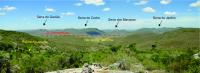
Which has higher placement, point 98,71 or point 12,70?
point 98,71

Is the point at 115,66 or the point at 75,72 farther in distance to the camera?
the point at 115,66

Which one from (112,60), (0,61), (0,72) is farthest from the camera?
(0,61)

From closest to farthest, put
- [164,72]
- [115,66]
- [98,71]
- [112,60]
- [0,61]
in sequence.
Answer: [98,71], [115,66], [164,72], [112,60], [0,61]

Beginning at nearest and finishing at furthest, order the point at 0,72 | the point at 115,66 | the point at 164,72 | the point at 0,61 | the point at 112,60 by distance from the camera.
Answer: the point at 115,66 < the point at 164,72 < the point at 112,60 < the point at 0,72 < the point at 0,61

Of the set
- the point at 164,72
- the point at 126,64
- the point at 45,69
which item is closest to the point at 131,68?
the point at 126,64

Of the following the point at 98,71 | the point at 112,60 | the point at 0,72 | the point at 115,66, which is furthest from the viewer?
the point at 0,72

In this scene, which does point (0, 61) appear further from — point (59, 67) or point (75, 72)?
point (75, 72)

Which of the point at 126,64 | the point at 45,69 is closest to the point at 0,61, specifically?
the point at 45,69

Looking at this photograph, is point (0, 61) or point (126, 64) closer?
point (126, 64)

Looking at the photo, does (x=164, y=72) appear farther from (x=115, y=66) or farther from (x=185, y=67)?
(x=115, y=66)
